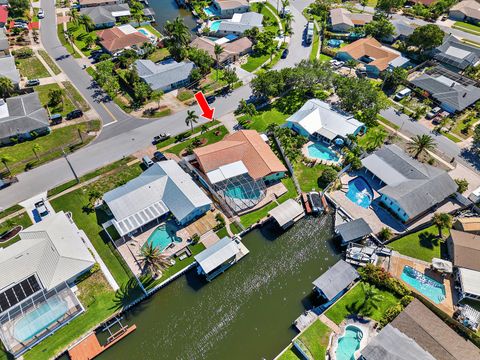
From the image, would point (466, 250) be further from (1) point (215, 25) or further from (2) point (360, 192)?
(1) point (215, 25)

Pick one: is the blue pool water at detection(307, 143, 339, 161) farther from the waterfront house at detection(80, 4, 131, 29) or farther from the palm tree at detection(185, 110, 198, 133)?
the waterfront house at detection(80, 4, 131, 29)

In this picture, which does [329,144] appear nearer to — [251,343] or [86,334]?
[251,343]

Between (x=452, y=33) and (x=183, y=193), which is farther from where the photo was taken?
Answer: (x=452, y=33)

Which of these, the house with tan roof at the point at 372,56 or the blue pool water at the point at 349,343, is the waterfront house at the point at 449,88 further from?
the blue pool water at the point at 349,343

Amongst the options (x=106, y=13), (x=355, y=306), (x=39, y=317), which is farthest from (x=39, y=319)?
(x=106, y=13)

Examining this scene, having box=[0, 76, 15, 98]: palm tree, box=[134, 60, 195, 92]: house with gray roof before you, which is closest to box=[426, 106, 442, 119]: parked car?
box=[134, 60, 195, 92]: house with gray roof

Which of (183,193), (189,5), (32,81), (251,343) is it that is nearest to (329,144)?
(183,193)

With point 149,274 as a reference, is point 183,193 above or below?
above
